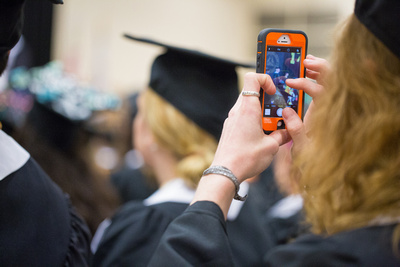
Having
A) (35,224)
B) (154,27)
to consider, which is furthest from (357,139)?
(154,27)

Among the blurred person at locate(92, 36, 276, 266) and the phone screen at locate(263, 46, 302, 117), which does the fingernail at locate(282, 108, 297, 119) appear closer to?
the phone screen at locate(263, 46, 302, 117)

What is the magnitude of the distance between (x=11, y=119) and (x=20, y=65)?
6.30ft

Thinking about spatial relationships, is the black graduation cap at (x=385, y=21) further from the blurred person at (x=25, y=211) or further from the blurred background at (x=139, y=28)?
the blurred background at (x=139, y=28)

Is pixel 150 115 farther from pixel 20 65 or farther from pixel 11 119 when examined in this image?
pixel 20 65

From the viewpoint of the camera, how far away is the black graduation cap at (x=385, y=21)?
784 mm

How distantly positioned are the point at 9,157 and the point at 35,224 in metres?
0.18

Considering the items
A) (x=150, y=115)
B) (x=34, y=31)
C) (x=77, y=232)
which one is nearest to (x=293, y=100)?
(x=77, y=232)

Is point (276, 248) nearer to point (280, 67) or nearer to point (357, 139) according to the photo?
point (357, 139)

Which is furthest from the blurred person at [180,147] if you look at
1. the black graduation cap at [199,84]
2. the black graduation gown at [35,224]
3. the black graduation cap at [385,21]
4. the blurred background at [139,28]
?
the blurred background at [139,28]

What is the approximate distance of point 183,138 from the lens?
6.45 ft

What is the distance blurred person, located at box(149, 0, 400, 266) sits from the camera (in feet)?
2.49

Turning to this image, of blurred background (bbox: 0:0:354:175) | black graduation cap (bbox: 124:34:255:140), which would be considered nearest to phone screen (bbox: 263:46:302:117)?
black graduation cap (bbox: 124:34:255:140)

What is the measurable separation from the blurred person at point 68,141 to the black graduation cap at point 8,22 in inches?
55.9

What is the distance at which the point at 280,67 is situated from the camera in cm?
108
